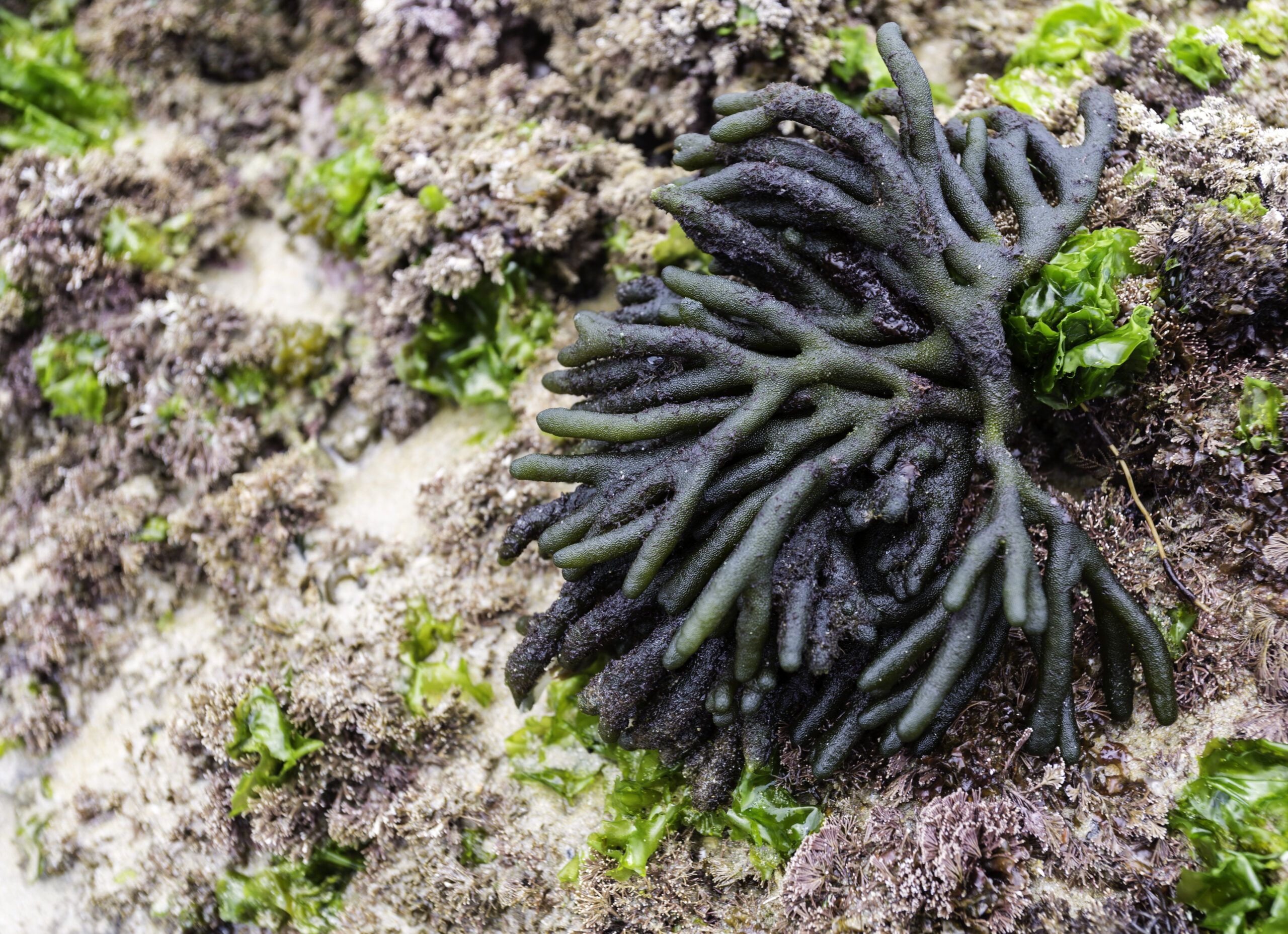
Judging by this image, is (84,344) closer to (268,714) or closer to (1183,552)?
(268,714)

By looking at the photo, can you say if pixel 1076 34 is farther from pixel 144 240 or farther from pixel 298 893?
pixel 298 893

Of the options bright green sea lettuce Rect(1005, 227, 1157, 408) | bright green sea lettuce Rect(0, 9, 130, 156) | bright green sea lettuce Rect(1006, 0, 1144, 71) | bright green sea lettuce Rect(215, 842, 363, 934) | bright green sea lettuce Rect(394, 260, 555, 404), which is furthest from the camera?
bright green sea lettuce Rect(0, 9, 130, 156)

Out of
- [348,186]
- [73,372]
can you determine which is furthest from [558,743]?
[73,372]

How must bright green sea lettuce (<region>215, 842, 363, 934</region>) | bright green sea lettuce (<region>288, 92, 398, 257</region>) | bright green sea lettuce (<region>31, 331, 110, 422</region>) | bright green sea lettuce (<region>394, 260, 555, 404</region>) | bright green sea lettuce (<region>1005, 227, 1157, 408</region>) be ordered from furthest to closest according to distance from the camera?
bright green sea lettuce (<region>31, 331, 110, 422</region>) < bright green sea lettuce (<region>288, 92, 398, 257</region>) < bright green sea lettuce (<region>394, 260, 555, 404</region>) < bright green sea lettuce (<region>215, 842, 363, 934</region>) < bright green sea lettuce (<region>1005, 227, 1157, 408</region>)

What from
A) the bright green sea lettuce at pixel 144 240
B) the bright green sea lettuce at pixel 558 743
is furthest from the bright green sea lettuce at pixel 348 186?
the bright green sea lettuce at pixel 558 743

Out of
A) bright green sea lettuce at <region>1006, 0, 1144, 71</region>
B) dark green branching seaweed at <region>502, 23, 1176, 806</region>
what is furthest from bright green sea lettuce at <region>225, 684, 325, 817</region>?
bright green sea lettuce at <region>1006, 0, 1144, 71</region>

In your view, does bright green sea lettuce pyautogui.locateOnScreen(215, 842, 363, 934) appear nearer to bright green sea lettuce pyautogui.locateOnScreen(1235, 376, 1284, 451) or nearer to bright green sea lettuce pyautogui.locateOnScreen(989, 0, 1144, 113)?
bright green sea lettuce pyautogui.locateOnScreen(1235, 376, 1284, 451)
